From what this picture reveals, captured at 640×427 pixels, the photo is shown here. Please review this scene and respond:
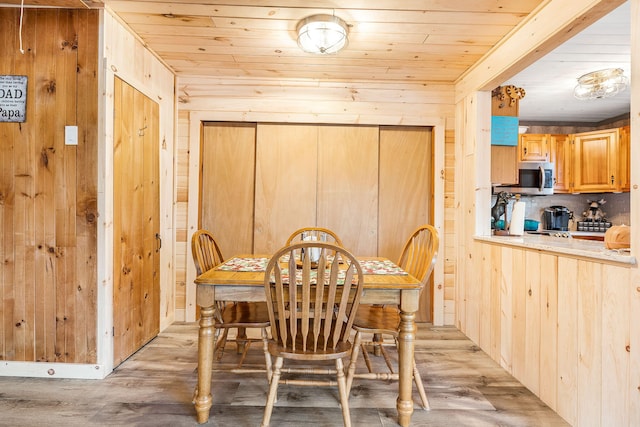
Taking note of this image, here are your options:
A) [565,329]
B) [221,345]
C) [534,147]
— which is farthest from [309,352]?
[534,147]

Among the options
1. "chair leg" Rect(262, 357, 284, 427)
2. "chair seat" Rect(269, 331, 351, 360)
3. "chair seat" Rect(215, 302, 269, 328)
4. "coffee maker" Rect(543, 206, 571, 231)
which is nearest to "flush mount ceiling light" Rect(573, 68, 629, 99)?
"coffee maker" Rect(543, 206, 571, 231)

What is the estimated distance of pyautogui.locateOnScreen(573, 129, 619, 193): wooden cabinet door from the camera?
3.94 metres

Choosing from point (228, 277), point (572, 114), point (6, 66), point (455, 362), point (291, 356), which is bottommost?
point (455, 362)

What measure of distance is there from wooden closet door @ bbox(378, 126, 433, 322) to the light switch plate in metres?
2.34

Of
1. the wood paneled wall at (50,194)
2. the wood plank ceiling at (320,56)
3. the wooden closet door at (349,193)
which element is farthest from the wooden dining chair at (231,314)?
the wood plank ceiling at (320,56)

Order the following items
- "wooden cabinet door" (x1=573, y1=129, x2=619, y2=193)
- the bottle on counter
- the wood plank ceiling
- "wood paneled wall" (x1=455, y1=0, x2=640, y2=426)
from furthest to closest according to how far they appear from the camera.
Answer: "wooden cabinet door" (x1=573, y1=129, x2=619, y2=193) < the bottle on counter < the wood plank ceiling < "wood paneled wall" (x1=455, y1=0, x2=640, y2=426)

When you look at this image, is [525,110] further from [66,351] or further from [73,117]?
[66,351]

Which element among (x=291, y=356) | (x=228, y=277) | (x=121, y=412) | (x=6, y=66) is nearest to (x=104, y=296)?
(x=121, y=412)

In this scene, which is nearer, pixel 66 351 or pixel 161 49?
pixel 66 351

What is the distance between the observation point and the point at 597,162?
405 centimetres

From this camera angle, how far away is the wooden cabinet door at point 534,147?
4234 millimetres

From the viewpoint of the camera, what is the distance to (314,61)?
287 centimetres

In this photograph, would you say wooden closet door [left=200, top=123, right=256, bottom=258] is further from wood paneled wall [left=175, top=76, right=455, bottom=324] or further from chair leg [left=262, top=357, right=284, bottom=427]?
chair leg [left=262, top=357, right=284, bottom=427]

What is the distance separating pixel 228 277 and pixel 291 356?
486 millimetres
